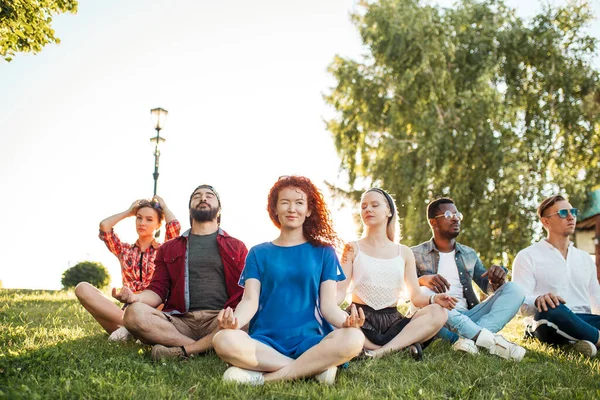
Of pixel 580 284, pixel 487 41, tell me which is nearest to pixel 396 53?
pixel 487 41

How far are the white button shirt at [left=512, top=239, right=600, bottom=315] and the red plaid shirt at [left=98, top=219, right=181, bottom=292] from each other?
4051mm

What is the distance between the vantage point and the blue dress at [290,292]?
4418mm

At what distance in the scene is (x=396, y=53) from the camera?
65.9 ft

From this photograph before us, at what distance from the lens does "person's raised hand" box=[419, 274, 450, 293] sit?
5652mm

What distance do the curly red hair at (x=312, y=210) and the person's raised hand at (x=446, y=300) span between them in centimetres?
111

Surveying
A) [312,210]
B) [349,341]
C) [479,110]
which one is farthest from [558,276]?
[479,110]

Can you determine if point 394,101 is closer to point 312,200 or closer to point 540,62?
point 540,62

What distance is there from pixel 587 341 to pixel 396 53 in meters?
16.0

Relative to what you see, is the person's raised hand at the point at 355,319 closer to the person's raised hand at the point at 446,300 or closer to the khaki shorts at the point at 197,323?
the person's raised hand at the point at 446,300

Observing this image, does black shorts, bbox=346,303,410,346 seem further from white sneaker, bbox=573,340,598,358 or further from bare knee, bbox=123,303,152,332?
bare knee, bbox=123,303,152,332

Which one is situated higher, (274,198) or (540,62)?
(540,62)

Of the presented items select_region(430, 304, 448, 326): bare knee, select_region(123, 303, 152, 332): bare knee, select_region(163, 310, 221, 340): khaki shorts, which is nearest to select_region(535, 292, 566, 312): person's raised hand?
select_region(430, 304, 448, 326): bare knee

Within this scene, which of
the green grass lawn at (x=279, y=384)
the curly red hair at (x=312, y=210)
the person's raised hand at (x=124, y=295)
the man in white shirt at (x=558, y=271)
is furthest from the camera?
the man in white shirt at (x=558, y=271)

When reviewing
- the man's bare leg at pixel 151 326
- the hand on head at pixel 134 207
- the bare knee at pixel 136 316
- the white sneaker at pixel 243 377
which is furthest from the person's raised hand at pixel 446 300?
the hand on head at pixel 134 207
